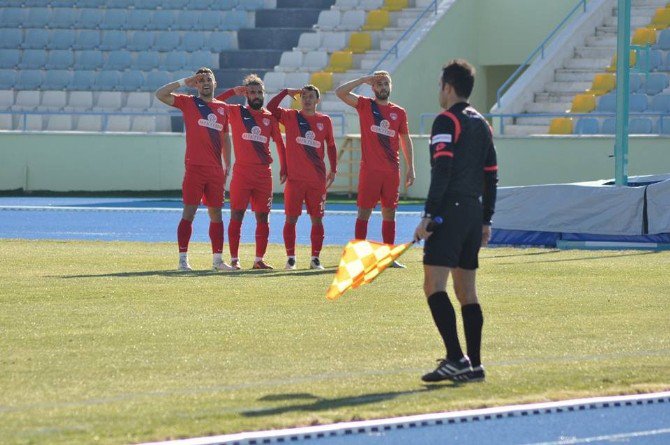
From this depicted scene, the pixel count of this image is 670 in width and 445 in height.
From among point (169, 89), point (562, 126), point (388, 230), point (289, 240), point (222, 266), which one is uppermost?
point (169, 89)

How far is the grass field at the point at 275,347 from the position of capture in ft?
22.9

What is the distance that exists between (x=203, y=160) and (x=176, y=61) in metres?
18.9

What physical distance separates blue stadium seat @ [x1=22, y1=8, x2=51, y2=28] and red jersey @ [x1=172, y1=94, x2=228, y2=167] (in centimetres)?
2091

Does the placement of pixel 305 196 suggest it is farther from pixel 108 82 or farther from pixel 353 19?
pixel 353 19

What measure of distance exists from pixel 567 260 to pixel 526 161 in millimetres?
11478

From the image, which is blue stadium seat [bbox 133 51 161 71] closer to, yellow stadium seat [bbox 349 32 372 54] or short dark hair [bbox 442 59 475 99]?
yellow stadium seat [bbox 349 32 372 54]

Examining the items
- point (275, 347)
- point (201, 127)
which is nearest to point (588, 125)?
point (201, 127)

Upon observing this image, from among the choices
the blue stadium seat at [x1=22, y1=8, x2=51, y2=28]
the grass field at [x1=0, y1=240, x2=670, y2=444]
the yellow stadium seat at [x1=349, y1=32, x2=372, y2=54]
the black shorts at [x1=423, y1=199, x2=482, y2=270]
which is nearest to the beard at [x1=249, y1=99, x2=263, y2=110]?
the grass field at [x1=0, y1=240, x2=670, y2=444]

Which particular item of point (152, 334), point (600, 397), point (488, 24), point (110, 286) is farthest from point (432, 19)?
point (600, 397)

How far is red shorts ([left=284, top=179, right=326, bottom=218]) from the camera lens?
15.5 meters

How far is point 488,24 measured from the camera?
110ft

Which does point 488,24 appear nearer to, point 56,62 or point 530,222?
point 56,62

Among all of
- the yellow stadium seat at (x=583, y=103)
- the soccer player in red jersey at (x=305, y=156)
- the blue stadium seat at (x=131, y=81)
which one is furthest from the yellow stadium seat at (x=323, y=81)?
the soccer player in red jersey at (x=305, y=156)

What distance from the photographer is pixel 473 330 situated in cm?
801
